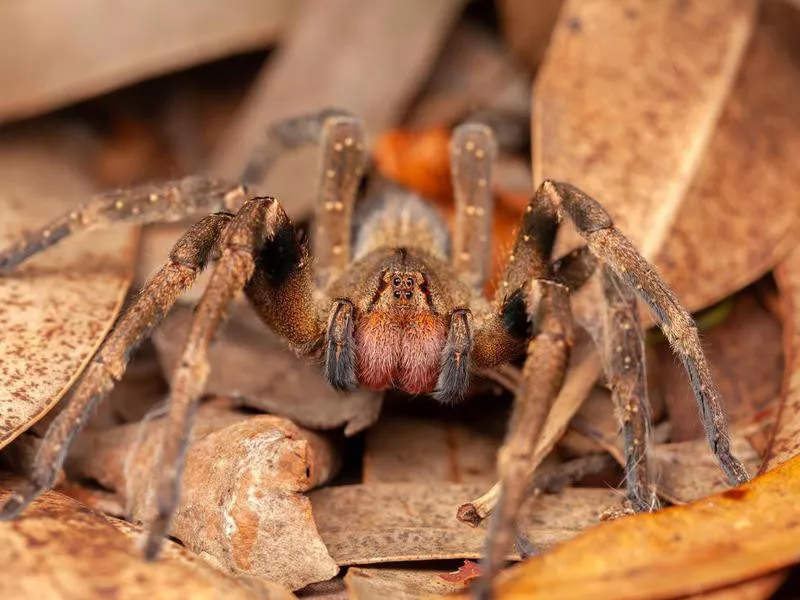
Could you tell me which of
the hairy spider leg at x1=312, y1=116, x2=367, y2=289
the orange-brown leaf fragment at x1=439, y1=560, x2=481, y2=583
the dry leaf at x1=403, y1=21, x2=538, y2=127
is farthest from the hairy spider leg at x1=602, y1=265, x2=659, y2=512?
the dry leaf at x1=403, y1=21, x2=538, y2=127

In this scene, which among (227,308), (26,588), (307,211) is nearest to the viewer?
(26,588)

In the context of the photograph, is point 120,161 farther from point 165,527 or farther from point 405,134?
point 165,527

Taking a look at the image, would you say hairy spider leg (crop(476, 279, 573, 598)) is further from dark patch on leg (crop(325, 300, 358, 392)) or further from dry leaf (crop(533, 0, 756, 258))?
dry leaf (crop(533, 0, 756, 258))

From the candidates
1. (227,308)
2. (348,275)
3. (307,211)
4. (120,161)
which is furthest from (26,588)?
(120,161)

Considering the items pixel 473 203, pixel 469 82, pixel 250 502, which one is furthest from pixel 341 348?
pixel 469 82

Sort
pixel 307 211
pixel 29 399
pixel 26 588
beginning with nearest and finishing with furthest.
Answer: pixel 26 588
pixel 29 399
pixel 307 211

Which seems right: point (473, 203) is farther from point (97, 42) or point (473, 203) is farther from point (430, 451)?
point (97, 42)

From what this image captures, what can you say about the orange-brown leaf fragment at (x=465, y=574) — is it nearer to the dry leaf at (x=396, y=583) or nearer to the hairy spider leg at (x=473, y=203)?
the dry leaf at (x=396, y=583)
